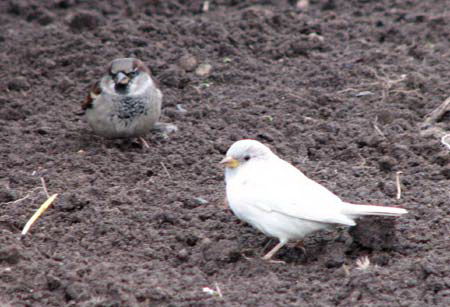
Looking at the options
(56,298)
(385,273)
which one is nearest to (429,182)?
(385,273)

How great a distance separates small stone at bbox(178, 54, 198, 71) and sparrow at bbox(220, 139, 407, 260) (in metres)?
3.14

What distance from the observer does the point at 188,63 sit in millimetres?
8336

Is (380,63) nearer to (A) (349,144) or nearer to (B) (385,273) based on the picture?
(A) (349,144)

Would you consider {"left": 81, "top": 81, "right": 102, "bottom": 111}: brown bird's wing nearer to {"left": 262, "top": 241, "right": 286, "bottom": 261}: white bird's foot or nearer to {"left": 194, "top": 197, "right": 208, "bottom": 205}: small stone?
{"left": 194, "top": 197, "right": 208, "bottom": 205}: small stone

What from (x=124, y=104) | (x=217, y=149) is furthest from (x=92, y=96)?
(x=217, y=149)

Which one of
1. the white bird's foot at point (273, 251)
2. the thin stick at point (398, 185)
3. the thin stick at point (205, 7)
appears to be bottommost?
the white bird's foot at point (273, 251)

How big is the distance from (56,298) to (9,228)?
101 centimetres

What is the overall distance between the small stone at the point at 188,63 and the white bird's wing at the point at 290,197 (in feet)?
10.5

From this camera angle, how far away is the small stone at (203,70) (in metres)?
8.27

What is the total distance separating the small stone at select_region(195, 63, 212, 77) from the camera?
8.27m

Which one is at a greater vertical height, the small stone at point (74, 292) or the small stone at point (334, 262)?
the small stone at point (334, 262)

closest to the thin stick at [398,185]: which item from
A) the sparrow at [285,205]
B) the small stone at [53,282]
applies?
the sparrow at [285,205]

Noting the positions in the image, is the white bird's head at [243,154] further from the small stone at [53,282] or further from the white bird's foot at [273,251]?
the small stone at [53,282]

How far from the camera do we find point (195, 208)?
Result: 5996 mm
